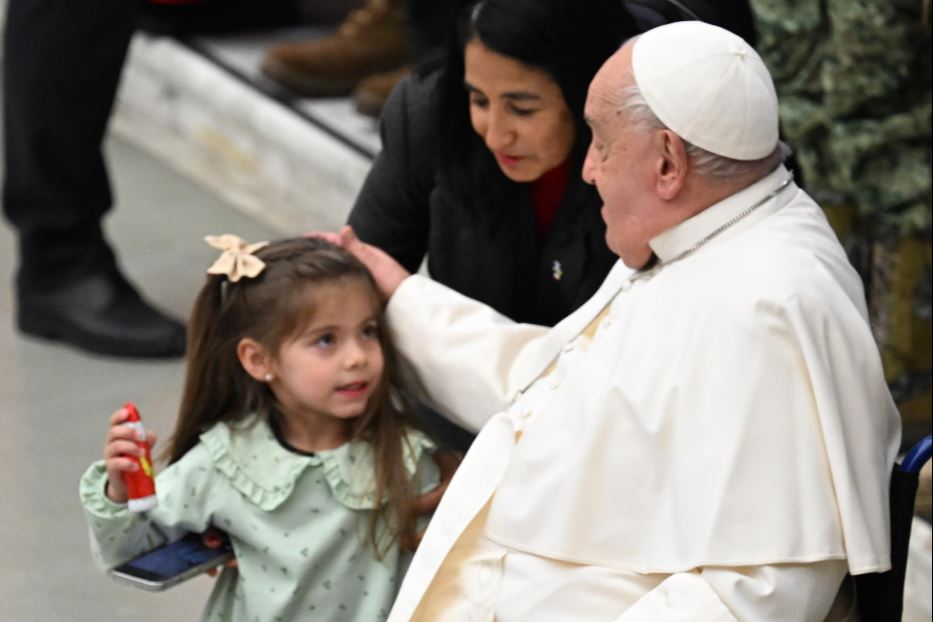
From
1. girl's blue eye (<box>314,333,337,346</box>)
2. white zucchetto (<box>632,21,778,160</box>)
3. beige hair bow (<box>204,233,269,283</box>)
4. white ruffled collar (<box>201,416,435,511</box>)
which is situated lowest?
white ruffled collar (<box>201,416,435,511</box>)

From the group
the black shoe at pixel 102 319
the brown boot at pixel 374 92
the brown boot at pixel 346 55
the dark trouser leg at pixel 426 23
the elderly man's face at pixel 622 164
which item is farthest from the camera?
the brown boot at pixel 346 55

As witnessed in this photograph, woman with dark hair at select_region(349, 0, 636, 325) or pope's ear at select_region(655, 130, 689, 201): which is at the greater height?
pope's ear at select_region(655, 130, 689, 201)

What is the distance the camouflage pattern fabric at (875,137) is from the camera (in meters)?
4.06

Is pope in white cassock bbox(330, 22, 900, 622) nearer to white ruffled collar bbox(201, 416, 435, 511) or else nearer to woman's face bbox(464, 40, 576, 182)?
white ruffled collar bbox(201, 416, 435, 511)

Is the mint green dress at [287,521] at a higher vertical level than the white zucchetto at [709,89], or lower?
→ lower

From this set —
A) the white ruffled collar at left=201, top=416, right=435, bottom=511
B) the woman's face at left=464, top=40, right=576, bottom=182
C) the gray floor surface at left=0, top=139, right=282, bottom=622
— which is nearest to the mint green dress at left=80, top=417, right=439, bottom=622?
the white ruffled collar at left=201, top=416, right=435, bottom=511

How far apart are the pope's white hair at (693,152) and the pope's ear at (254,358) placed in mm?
844

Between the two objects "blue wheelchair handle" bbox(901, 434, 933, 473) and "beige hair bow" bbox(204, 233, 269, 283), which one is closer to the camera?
"blue wheelchair handle" bbox(901, 434, 933, 473)

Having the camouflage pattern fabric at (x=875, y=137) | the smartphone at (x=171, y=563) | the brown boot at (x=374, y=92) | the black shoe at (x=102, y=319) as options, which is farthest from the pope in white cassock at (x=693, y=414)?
the brown boot at (x=374, y=92)

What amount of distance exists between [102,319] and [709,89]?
319 cm

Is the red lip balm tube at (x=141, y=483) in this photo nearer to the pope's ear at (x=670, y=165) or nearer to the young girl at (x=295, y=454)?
the young girl at (x=295, y=454)

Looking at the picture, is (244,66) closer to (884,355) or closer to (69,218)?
(69,218)

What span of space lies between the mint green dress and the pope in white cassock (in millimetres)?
288

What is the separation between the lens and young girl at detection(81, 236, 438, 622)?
306cm
